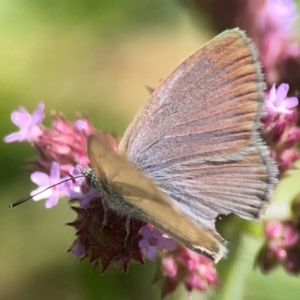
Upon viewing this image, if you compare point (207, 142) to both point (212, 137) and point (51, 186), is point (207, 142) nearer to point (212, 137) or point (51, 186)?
point (212, 137)

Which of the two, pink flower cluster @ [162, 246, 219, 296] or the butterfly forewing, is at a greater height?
the butterfly forewing

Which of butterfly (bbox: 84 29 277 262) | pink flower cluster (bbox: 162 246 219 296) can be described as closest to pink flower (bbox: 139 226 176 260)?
butterfly (bbox: 84 29 277 262)

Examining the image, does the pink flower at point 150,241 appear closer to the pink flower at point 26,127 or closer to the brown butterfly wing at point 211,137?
the brown butterfly wing at point 211,137

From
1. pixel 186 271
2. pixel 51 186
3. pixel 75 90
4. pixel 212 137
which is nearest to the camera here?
pixel 212 137

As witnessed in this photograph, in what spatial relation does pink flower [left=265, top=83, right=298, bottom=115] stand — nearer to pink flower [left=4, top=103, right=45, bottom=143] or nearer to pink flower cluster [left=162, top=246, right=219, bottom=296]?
pink flower cluster [left=162, top=246, right=219, bottom=296]

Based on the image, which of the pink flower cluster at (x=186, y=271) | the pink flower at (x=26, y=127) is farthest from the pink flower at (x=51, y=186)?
the pink flower cluster at (x=186, y=271)

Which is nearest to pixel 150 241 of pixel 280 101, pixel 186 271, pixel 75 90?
pixel 186 271
